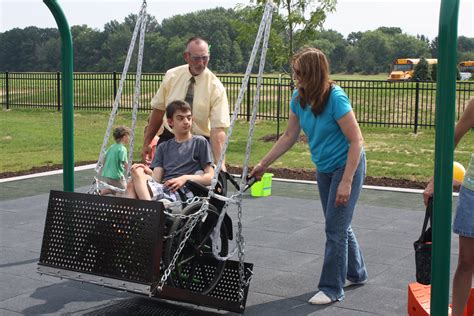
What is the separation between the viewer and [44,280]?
5.42 metres

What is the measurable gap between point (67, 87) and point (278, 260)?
7.39ft

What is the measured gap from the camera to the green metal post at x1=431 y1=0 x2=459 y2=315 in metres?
3.05

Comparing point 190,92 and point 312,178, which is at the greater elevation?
point 190,92

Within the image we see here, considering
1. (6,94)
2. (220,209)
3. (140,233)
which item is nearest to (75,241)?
(140,233)

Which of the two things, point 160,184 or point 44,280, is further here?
point 44,280

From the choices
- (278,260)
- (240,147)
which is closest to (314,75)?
(278,260)

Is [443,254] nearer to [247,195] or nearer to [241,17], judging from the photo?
[247,195]

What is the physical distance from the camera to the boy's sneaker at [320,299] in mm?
4836

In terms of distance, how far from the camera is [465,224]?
12.2 feet

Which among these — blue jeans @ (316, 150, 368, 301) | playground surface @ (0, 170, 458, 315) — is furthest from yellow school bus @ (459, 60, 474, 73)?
blue jeans @ (316, 150, 368, 301)

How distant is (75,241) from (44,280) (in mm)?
1179

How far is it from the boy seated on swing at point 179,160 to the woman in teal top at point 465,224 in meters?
1.72

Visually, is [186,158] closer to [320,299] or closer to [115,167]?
[320,299]

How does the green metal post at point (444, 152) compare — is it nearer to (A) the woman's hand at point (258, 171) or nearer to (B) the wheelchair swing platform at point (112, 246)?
(B) the wheelchair swing platform at point (112, 246)
